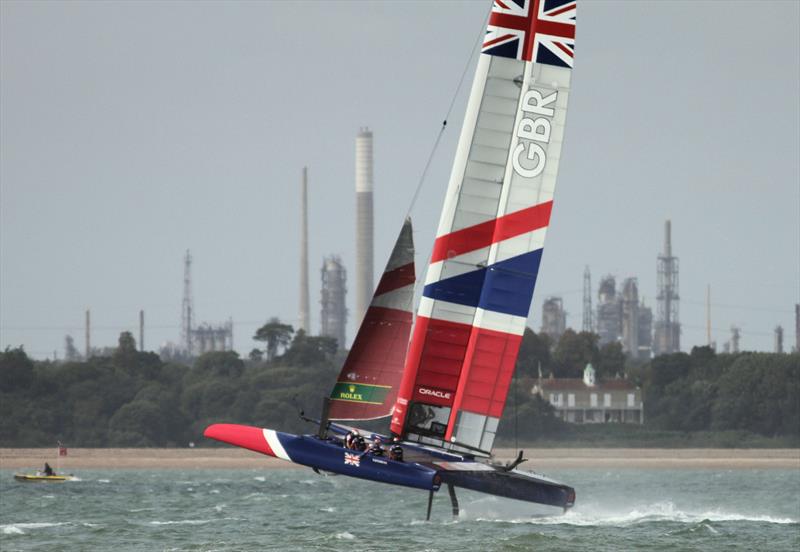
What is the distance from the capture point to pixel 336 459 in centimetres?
3119

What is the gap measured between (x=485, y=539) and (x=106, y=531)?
10.3 meters

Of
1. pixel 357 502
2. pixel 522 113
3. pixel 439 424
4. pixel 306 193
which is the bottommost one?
pixel 357 502

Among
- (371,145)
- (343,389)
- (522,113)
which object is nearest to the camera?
(522,113)

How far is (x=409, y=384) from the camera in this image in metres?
32.3

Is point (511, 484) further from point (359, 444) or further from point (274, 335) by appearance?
point (274, 335)

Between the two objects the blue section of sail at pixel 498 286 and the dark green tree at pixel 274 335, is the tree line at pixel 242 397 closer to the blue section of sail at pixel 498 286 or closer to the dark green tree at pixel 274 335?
the dark green tree at pixel 274 335

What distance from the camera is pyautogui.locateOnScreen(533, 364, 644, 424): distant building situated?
136 metres

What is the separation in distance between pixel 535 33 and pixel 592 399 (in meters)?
109

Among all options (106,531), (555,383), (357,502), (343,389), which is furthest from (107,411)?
(343,389)

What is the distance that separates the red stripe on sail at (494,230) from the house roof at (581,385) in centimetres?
10761

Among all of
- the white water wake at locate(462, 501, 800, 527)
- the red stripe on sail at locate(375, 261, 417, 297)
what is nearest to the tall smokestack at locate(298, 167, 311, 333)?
the white water wake at locate(462, 501, 800, 527)

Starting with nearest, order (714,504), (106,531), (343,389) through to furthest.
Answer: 1. (343,389)
2. (106,531)
3. (714,504)

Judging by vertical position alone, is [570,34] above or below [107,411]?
above

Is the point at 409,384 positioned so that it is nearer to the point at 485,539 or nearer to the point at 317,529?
the point at 485,539
